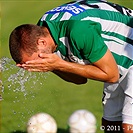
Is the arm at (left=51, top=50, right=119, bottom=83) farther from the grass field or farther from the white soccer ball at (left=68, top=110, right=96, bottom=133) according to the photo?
the grass field

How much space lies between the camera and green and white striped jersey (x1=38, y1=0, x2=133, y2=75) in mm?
4992

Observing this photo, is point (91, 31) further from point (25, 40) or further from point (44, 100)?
point (44, 100)

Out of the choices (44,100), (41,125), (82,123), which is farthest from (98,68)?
(44,100)

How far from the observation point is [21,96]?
8.52m

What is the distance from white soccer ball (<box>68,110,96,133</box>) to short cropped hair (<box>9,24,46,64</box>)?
174 cm

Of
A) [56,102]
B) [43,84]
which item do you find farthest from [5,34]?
[56,102]

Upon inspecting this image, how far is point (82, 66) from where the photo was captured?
5.15m

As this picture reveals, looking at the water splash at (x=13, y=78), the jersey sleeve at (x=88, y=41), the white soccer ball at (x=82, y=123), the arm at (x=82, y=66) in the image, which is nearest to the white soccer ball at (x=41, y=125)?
the white soccer ball at (x=82, y=123)

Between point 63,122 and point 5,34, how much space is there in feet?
17.7

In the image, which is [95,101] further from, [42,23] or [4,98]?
[42,23]

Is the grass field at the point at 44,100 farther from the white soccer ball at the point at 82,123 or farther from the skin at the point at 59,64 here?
the skin at the point at 59,64

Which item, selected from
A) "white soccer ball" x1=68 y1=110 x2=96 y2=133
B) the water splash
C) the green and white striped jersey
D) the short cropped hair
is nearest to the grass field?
the water splash

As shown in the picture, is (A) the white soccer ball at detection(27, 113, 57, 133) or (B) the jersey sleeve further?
(A) the white soccer ball at detection(27, 113, 57, 133)

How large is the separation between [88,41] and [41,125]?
77.9 inches
